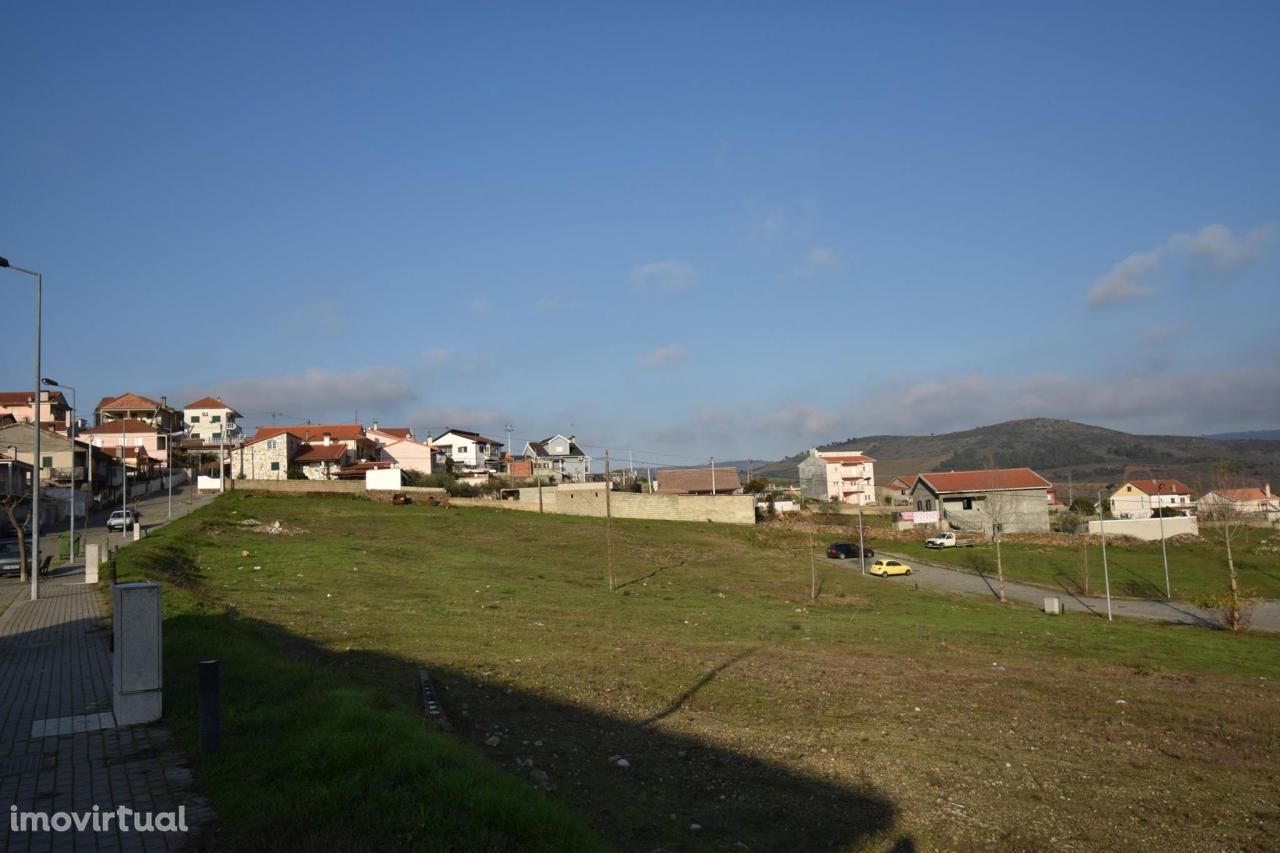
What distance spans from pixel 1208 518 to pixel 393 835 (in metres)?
77.8

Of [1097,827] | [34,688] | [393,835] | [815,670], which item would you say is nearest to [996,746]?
[1097,827]

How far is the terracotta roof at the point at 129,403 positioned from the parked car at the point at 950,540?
345ft

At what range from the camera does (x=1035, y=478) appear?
88.7 metres

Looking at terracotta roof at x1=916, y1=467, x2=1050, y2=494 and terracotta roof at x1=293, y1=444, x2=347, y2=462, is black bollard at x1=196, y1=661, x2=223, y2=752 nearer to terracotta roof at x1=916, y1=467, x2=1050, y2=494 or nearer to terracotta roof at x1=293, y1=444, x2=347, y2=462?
terracotta roof at x1=916, y1=467, x2=1050, y2=494

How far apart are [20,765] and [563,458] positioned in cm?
12922

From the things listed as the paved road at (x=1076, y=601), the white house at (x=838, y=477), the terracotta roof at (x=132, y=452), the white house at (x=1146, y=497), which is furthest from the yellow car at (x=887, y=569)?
the terracotta roof at (x=132, y=452)

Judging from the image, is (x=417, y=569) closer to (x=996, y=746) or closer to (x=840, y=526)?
(x=996, y=746)

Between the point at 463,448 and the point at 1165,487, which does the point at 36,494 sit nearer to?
the point at 463,448

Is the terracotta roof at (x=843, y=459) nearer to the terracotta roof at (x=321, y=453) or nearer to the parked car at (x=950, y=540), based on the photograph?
the parked car at (x=950, y=540)

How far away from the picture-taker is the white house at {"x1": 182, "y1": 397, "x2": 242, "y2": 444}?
128 meters

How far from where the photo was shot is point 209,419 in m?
129

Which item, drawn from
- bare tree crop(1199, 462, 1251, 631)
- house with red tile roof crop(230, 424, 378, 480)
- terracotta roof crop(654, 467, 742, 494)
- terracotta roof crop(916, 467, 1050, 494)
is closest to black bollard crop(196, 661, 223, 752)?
bare tree crop(1199, 462, 1251, 631)

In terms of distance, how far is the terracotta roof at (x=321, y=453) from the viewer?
321 ft

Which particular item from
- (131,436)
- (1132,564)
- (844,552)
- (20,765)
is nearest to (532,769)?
(20,765)
